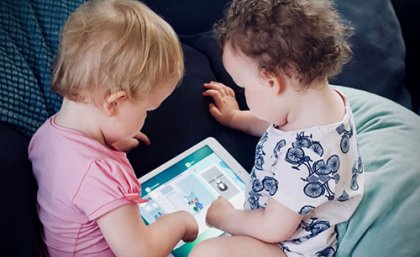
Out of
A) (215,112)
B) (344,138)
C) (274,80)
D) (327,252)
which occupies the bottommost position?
(327,252)

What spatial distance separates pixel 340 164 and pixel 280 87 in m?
0.16

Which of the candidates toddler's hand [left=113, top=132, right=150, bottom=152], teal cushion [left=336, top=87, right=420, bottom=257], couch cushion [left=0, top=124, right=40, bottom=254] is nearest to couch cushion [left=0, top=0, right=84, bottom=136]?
couch cushion [left=0, top=124, right=40, bottom=254]

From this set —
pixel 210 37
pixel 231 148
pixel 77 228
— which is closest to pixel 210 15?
pixel 210 37

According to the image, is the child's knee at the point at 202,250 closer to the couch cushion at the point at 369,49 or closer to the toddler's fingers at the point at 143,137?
the toddler's fingers at the point at 143,137

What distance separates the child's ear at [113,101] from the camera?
2.71 ft

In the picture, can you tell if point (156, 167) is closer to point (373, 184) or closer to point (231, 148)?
point (231, 148)

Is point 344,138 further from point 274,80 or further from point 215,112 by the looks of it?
point 215,112

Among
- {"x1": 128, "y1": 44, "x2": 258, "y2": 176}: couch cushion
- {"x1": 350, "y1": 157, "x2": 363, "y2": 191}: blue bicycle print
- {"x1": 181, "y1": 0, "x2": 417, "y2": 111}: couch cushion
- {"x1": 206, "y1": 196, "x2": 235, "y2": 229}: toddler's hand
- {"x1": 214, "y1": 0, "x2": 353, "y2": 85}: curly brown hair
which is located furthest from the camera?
{"x1": 181, "y1": 0, "x2": 417, "y2": 111}: couch cushion

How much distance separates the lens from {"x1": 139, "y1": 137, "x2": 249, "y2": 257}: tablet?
1075mm

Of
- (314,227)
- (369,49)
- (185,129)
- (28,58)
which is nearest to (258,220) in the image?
(314,227)

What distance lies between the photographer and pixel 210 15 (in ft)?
4.65

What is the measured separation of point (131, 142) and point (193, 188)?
0.16 metres

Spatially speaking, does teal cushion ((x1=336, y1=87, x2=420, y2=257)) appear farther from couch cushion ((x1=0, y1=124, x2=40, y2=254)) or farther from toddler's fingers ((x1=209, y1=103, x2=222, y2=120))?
couch cushion ((x1=0, y1=124, x2=40, y2=254))

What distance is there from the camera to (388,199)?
948mm
